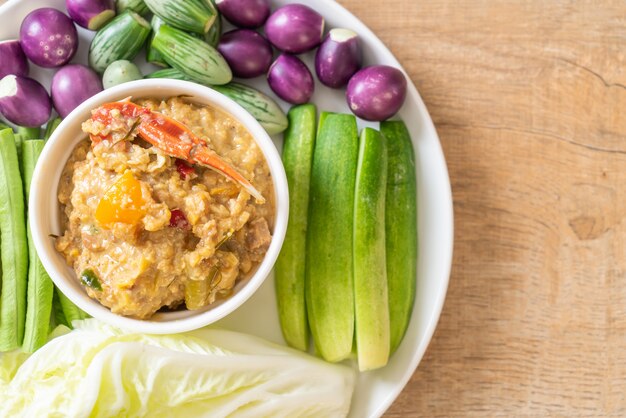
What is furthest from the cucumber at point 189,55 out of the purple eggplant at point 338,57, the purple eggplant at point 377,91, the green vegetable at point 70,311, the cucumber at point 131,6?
the green vegetable at point 70,311

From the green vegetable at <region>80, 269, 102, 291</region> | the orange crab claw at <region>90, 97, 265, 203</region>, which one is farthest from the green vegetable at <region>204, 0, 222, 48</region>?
the green vegetable at <region>80, 269, 102, 291</region>

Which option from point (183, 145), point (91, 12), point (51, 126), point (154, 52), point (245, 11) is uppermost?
point (245, 11)

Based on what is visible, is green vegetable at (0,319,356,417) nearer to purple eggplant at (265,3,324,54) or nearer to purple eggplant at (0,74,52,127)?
purple eggplant at (0,74,52,127)

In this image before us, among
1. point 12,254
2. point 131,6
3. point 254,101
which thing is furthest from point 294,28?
point 12,254

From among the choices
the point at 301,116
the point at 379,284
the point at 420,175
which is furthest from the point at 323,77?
the point at 379,284

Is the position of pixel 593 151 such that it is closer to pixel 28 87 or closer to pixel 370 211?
pixel 370 211

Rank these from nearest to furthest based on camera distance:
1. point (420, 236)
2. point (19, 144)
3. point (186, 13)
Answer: point (186, 13), point (19, 144), point (420, 236)

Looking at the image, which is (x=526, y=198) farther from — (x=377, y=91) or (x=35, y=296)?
(x=35, y=296)

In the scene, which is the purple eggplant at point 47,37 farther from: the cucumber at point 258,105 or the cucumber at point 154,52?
the cucumber at point 258,105
